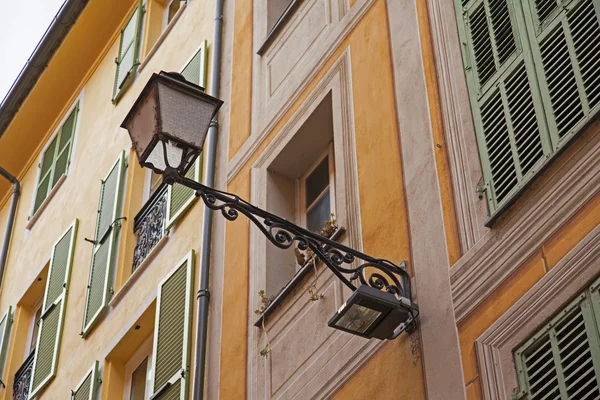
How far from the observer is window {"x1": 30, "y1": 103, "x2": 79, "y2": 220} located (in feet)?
51.2

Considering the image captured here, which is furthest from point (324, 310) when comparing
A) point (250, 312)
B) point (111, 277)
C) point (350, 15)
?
point (111, 277)

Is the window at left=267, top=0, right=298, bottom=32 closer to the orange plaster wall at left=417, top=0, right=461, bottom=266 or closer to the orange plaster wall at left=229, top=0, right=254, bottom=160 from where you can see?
the orange plaster wall at left=229, top=0, right=254, bottom=160

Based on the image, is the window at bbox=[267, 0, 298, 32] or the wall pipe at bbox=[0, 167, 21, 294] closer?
the window at bbox=[267, 0, 298, 32]

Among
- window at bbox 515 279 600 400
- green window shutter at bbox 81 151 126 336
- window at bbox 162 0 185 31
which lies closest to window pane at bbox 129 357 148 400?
green window shutter at bbox 81 151 126 336

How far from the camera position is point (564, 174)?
575 cm

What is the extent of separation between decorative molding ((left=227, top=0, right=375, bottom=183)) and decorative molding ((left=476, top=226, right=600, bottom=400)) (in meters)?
3.70

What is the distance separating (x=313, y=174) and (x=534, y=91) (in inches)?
129

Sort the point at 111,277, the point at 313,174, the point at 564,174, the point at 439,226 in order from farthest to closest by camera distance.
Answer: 1. the point at 111,277
2. the point at 313,174
3. the point at 439,226
4. the point at 564,174

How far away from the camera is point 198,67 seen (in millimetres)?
11844

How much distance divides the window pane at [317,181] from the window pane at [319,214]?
11 centimetres

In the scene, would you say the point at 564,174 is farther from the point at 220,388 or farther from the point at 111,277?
the point at 111,277

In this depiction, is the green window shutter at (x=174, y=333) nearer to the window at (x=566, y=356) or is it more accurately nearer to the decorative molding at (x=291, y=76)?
the decorative molding at (x=291, y=76)

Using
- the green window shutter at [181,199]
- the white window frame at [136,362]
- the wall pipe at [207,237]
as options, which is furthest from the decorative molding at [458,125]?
the white window frame at [136,362]

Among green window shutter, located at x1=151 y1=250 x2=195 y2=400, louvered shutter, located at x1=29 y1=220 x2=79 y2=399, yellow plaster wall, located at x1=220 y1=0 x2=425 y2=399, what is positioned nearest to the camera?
yellow plaster wall, located at x1=220 y1=0 x2=425 y2=399
